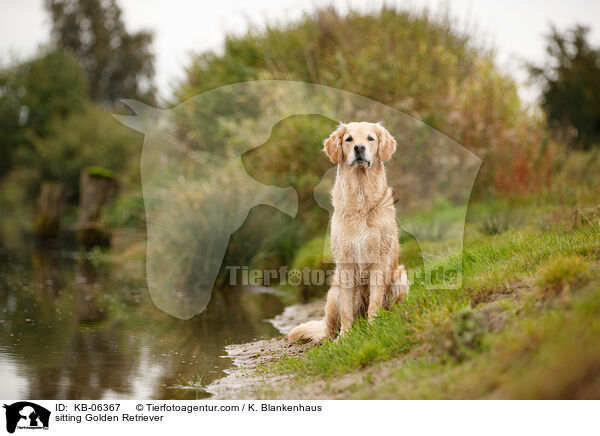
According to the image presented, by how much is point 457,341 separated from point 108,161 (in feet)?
84.3

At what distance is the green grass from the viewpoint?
3293 mm

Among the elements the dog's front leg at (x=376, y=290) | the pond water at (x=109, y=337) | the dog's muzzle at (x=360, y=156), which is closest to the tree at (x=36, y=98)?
the pond water at (x=109, y=337)

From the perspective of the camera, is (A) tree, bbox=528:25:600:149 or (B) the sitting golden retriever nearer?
(B) the sitting golden retriever

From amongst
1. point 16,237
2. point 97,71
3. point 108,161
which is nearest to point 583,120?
point 16,237

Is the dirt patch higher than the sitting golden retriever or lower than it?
lower

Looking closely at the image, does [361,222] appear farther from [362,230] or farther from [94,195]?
[94,195]

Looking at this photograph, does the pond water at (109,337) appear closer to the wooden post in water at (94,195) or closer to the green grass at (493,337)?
the green grass at (493,337)

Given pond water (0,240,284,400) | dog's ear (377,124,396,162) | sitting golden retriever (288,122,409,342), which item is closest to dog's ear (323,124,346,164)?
sitting golden retriever (288,122,409,342)

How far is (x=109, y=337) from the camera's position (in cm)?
605
